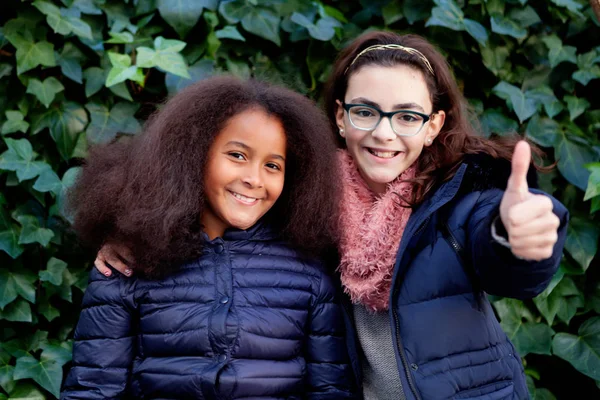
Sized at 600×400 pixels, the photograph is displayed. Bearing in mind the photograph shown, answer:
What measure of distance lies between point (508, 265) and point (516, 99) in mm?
1326

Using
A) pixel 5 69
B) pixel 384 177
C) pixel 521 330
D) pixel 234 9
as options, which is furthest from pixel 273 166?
pixel 521 330

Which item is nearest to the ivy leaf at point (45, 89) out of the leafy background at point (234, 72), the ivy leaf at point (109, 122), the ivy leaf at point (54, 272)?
the leafy background at point (234, 72)

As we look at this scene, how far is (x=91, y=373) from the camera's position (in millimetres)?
2031

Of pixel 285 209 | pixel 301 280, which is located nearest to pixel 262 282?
pixel 301 280

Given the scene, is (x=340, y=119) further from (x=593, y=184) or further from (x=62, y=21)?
(x=62, y=21)

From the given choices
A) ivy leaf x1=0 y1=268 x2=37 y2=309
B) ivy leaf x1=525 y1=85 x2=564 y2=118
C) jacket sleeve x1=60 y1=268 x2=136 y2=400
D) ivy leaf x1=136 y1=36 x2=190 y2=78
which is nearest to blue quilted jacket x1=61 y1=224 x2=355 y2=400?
jacket sleeve x1=60 y1=268 x2=136 y2=400

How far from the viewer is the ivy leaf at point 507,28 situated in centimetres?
268

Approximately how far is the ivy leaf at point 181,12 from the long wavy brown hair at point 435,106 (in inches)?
22.8

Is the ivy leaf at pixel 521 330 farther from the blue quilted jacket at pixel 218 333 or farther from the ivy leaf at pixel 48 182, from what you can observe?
the ivy leaf at pixel 48 182

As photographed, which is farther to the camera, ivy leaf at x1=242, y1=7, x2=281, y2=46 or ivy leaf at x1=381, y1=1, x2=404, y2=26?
ivy leaf at x1=381, y1=1, x2=404, y2=26

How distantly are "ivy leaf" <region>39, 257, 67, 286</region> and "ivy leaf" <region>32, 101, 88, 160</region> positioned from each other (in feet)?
1.27

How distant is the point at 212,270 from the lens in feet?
6.79

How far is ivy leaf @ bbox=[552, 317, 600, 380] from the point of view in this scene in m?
2.56

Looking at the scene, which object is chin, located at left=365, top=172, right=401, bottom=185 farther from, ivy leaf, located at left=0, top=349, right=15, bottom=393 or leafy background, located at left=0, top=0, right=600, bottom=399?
ivy leaf, located at left=0, top=349, right=15, bottom=393
